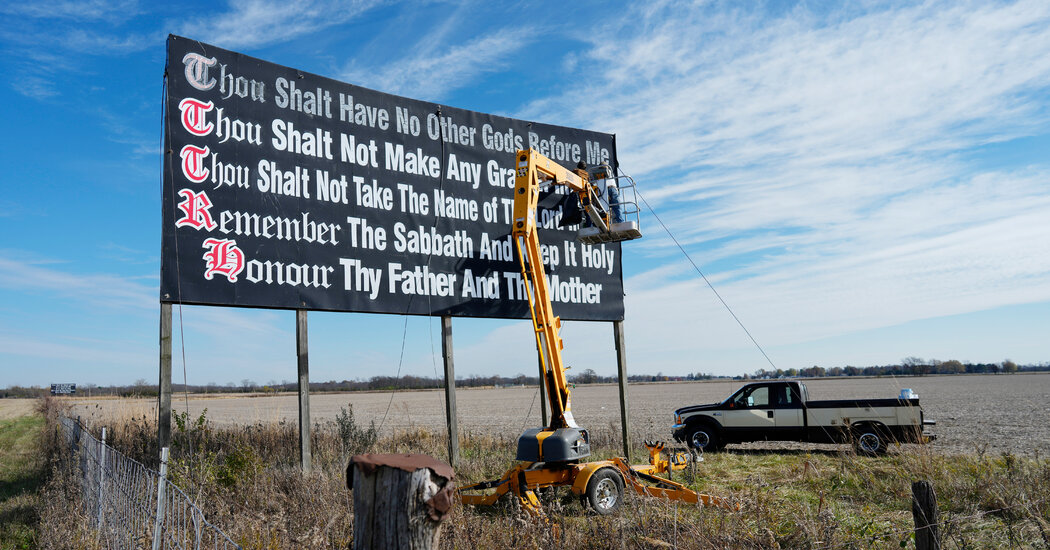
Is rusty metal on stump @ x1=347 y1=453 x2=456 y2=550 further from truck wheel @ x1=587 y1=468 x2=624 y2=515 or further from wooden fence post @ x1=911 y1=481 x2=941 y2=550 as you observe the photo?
truck wheel @ x1=587 y1=468 x2=624 y2=515

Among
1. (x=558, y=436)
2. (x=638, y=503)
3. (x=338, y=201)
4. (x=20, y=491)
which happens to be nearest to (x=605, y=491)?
(x=558, y=436)

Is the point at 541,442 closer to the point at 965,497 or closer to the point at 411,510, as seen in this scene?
the point at 965,497

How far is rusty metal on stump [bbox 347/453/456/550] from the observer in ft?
7.19

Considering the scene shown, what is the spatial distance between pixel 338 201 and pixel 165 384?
356 cm

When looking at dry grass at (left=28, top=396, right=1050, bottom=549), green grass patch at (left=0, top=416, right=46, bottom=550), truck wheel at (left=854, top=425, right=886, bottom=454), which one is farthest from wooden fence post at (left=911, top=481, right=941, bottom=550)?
truck wheel at (left=854, top=425, right=886, bottom=454)

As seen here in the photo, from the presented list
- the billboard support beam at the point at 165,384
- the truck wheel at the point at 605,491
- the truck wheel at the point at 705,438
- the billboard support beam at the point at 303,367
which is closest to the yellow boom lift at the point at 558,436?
the truck wheel at the point at 605,491

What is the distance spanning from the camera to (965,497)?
7.48 metres

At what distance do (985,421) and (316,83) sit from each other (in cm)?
2443

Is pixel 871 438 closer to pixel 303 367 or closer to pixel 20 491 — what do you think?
pixel 303 367

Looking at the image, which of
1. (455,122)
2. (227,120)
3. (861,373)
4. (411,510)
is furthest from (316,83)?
(861,373)

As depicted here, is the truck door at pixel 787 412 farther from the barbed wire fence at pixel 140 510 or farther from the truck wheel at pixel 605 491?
the barbed wire fence at pixel 140 510

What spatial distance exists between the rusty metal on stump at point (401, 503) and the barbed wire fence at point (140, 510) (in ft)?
5.85

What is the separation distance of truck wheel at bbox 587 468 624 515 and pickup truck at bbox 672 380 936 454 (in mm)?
6881

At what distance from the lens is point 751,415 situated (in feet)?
51.7
